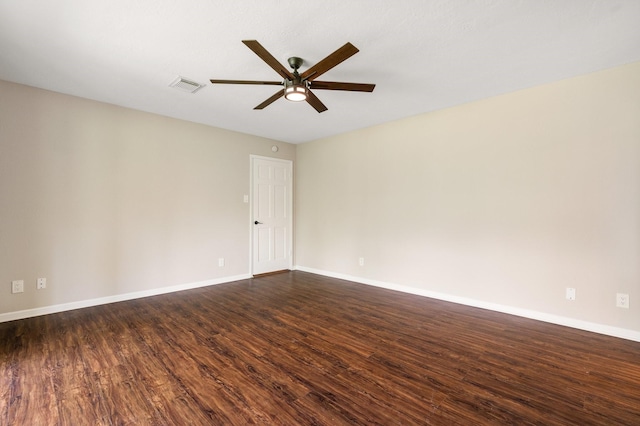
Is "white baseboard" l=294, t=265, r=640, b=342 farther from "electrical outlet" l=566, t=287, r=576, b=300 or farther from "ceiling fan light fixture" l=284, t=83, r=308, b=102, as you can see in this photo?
"ceiling fan light fixture" l=284, t=83, r=308, b=102

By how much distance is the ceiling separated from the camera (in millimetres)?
1889

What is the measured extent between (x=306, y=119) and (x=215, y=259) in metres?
2.61

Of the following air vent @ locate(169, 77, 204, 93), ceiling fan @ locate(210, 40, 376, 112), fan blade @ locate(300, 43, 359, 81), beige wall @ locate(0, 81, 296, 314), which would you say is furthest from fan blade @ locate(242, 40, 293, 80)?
beige wall @ locate(0, 81, 296, 314)

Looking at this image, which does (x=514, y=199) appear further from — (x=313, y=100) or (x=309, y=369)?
(x=309, y=369)

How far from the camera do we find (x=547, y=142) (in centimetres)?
297

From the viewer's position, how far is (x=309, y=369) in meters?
2.09

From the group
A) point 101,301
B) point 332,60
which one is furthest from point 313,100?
point 101,301

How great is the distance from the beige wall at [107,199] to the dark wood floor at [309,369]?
57 cm

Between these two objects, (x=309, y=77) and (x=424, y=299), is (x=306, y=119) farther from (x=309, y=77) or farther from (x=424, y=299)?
(x=424, y=299)

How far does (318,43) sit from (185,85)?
5.23 ft

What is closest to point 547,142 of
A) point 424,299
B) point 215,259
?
point 424,299

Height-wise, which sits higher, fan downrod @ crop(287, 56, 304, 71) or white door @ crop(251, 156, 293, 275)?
fan downrod @ crop(287, 56, 304, 71)

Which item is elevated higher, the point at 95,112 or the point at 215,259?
the point at 95,112

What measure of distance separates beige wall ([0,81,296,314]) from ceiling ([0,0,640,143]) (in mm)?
443
